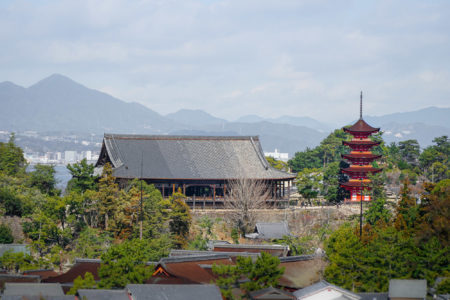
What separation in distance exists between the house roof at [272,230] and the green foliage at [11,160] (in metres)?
20.4

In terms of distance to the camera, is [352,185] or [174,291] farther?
[352,185]

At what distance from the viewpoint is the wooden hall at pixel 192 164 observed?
43406mm

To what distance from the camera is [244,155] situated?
4656 centimetres

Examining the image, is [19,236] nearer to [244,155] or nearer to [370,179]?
[244,155]

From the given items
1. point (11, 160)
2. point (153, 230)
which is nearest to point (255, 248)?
point (153, 230)

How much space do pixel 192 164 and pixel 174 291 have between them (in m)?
23.1

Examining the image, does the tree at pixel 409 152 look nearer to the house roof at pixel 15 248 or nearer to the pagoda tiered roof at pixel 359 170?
the pagoda tiered roof at pixel 359 170

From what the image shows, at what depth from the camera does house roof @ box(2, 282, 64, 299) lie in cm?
2252

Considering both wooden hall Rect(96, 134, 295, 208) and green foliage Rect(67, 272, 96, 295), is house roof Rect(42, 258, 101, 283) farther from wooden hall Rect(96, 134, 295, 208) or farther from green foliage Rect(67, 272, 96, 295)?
wooden hall Rect(96, 134, 295, 208)

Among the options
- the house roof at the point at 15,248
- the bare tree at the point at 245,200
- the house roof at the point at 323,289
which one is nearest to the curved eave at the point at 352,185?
the bare tree at the point at 245,200

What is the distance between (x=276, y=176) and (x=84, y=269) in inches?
756

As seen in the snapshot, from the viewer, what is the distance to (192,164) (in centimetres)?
4519

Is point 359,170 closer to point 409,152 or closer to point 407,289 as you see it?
point 409,152

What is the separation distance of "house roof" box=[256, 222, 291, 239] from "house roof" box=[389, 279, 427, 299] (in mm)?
14143
